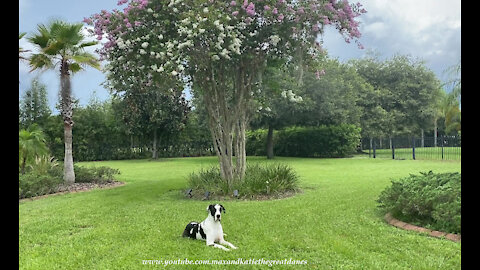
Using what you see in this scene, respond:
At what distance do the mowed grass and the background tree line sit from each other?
12.7 meters

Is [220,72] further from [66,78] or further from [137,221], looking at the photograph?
[66,78]

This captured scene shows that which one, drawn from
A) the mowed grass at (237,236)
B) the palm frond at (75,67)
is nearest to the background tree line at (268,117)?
the palm frond at (75,67)

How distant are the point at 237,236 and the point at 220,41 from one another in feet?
12.8

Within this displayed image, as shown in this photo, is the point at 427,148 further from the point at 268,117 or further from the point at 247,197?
the point at 247,197

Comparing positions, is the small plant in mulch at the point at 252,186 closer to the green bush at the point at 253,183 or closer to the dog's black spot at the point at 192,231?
the green bush at the point at 253,183

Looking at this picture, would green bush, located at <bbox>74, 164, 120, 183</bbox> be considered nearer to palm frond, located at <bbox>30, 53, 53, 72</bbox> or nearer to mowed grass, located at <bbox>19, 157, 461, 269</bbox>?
palm frond, located at <bbox>30, 53, 53, 72</bbox>

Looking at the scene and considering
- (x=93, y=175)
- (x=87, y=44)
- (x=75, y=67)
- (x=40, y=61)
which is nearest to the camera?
(x=40, y=61)

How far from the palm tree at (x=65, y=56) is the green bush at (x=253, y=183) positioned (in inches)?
174

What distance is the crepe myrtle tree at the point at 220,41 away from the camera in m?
7.25

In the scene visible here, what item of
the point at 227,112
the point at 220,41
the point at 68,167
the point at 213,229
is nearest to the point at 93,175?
the point at 68,167

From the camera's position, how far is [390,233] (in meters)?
4.82

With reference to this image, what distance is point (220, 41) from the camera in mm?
7129

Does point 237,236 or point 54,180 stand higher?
point 54,180
